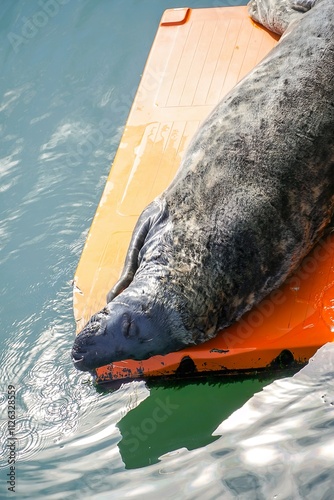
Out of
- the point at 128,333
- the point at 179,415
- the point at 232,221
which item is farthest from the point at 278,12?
the point at 179,415

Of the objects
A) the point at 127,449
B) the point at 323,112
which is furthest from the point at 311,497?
the point at 323,112

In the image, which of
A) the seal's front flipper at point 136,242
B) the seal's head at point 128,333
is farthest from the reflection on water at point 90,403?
the seal's front flipper at point 136,242

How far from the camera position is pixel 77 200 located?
6.15 m

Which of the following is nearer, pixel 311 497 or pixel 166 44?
pixel 311 497

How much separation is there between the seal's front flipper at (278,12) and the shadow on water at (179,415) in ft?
9.04

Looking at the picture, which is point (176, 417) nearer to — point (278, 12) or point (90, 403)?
point (90, 403)

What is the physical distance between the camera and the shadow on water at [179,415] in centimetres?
439

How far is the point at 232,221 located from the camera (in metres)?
4.64

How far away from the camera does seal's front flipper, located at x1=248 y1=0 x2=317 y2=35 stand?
605 centimetres

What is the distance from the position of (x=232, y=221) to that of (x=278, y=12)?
2.26m

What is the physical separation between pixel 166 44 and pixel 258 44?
76 cm

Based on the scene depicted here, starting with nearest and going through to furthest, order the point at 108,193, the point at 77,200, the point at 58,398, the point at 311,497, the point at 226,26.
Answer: the point at 311,497 → the point at 58,398 → the point at 108,193 → the point at 77,200 → the point at 226,26

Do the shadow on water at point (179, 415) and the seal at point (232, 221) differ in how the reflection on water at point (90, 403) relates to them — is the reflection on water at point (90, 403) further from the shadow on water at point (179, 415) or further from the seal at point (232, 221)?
the seal at point (232, 221)

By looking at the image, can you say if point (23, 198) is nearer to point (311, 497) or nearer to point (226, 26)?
point (226, 26)
